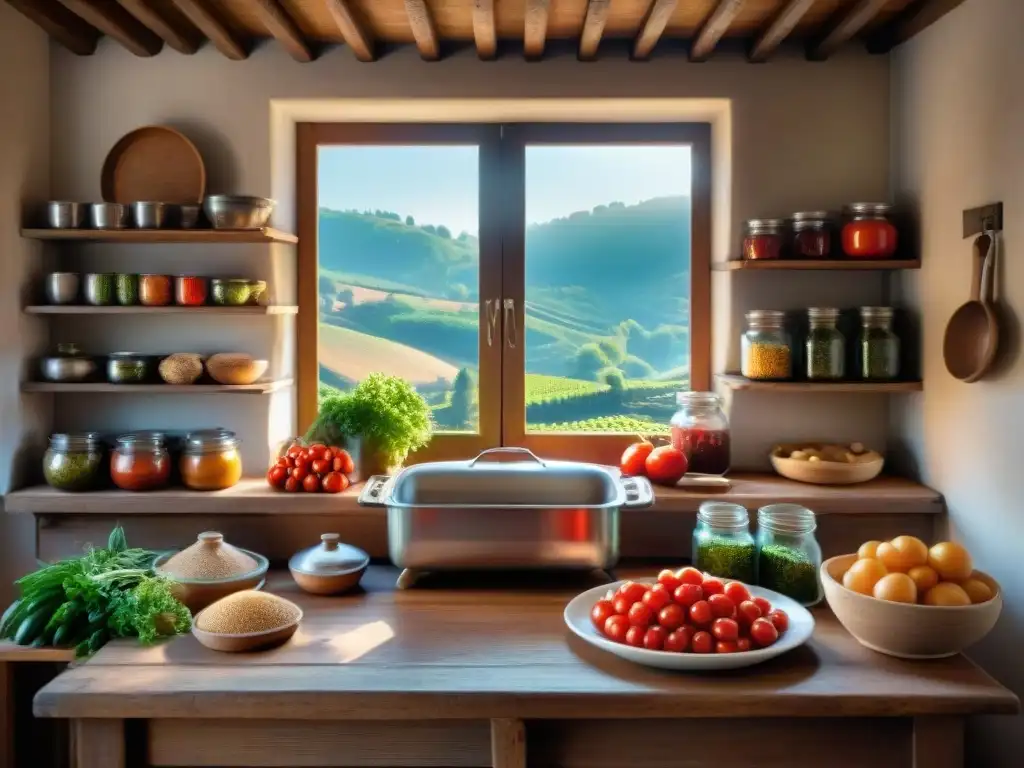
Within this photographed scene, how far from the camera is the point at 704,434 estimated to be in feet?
8.34

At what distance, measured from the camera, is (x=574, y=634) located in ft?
6.20

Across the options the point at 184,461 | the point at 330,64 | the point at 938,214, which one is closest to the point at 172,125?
the point at 330,64

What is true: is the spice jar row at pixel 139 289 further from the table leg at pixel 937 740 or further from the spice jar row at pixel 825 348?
the table leg at pixel 937 740

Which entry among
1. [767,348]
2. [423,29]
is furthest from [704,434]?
[423,29]

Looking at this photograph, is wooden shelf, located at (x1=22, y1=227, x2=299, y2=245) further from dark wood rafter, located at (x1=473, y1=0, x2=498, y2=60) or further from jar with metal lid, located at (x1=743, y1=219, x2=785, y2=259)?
jar with metal lid, located at (x1=743, y1=219, x2=785, y2=259)

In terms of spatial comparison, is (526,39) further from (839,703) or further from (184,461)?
(839,703)

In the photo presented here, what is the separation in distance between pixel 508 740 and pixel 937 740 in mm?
803

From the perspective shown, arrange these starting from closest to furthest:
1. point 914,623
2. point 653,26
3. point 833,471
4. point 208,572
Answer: point 914,623
point 208,572
point 653,26
point 833,471

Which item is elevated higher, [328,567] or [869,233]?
[869,233]

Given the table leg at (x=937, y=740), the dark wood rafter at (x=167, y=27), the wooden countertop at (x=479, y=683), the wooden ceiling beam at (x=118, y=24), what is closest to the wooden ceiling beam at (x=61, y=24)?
the wooden ceiling beam at (x=118, y=24)

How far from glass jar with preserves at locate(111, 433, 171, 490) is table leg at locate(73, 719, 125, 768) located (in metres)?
0.86

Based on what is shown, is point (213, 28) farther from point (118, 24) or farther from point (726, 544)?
point (726, 544)

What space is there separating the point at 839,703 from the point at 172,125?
7.68 ft

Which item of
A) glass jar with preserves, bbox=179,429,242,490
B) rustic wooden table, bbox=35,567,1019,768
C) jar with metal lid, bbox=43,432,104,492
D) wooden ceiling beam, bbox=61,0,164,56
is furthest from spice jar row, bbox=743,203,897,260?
jar with metal lid, bbox=43,432,104,492
